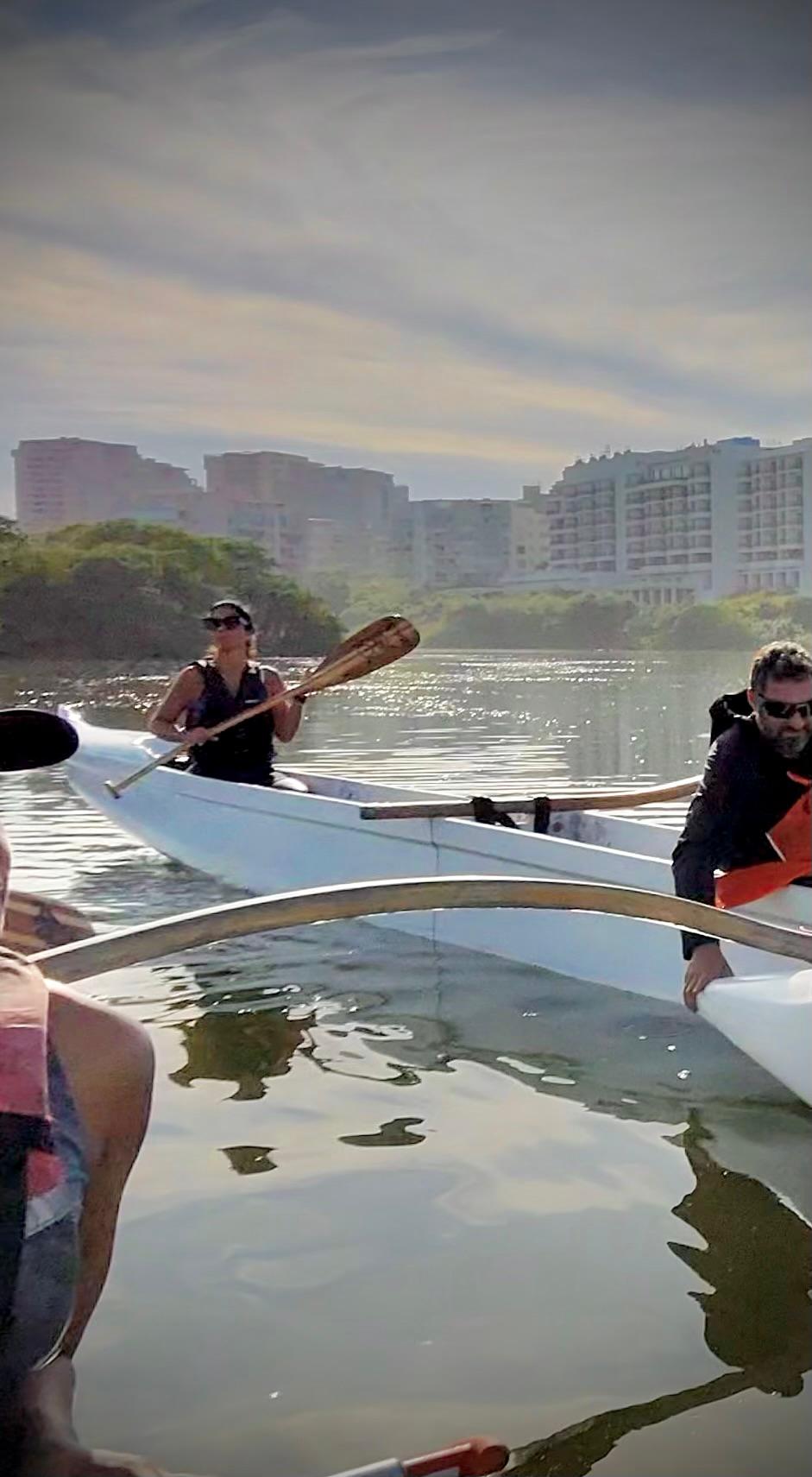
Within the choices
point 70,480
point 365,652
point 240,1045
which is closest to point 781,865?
point 240,1045

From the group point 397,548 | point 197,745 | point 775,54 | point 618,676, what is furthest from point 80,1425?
point 618,676

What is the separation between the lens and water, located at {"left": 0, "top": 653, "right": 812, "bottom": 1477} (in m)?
1.13

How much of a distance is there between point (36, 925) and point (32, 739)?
107cm

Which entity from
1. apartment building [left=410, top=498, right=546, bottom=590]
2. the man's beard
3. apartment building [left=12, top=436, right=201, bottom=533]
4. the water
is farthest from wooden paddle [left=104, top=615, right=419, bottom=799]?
apartment building [left=410, top=498, right=546, bottom=590]

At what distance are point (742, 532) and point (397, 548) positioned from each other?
5832 mm

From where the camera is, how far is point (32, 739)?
3.29 ft

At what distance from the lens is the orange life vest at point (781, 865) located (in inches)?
78.5

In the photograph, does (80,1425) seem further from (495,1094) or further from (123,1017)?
(495,1094)

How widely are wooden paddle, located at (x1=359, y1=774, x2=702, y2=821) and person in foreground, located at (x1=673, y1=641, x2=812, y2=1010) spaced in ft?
3.03

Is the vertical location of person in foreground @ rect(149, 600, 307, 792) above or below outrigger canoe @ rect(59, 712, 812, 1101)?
above

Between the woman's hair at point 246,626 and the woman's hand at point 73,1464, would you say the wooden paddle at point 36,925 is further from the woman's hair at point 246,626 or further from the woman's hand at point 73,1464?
the woman's hair at point 246,626

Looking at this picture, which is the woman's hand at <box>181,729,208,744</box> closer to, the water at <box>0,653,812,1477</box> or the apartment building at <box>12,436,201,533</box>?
the apartment building at <box>12,436,201,533</box>

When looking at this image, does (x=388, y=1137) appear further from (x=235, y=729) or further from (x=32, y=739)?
(x=235, y=729)

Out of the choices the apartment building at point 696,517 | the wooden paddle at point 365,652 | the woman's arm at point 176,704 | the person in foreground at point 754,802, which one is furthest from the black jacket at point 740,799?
the woman's arm at point 176,704
